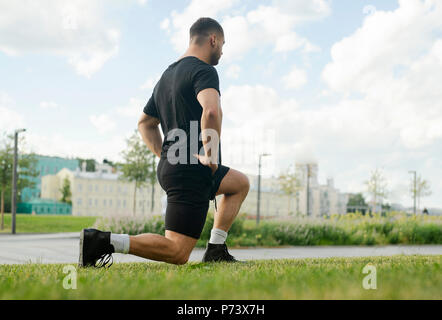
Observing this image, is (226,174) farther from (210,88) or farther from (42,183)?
(42,183)

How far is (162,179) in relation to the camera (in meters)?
3.96

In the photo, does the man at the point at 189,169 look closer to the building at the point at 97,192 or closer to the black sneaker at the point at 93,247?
the black sneaker at the point at 93,247

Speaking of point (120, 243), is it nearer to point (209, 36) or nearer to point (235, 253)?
point (209, 36)

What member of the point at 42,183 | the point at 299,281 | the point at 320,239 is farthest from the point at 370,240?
the point at 42,183

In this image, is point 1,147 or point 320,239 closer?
point 320,239

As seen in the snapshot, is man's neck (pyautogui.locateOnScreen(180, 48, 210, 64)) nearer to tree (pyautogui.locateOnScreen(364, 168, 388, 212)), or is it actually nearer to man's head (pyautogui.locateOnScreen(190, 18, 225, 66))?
man's head (pyautogui.locateOnScreen(190, 18, 225, 66))

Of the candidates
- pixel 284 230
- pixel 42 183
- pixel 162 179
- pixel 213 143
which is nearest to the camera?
pixel 213 143

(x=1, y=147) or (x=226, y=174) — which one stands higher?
(x=1, y=147)

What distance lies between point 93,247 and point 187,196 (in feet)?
2.78

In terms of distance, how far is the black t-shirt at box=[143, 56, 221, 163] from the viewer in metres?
3.82

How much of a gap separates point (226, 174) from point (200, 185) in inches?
16.8

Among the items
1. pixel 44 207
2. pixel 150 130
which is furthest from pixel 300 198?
pixel 150 130

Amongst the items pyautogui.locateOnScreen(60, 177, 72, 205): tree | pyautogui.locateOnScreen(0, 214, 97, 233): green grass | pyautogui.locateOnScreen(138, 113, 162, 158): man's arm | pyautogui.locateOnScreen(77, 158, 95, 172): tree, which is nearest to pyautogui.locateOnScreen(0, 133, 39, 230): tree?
pyautogui.locateOnScreen(0, 214, 97, 233): green grass
